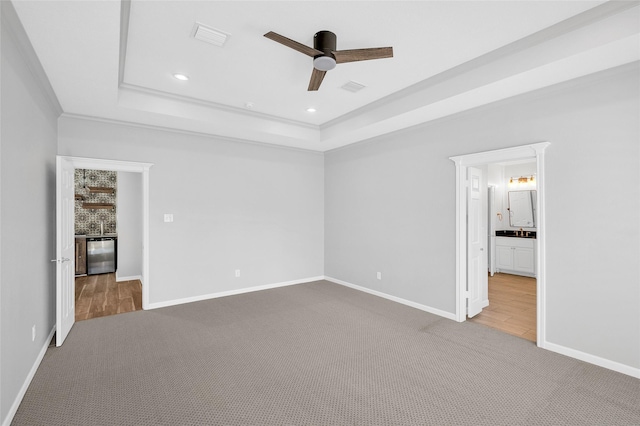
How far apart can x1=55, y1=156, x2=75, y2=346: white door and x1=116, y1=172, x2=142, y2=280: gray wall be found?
9.35 ft

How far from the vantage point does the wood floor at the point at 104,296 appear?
444 cm

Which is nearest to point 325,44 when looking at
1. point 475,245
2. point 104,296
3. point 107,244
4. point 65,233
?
point 475,245

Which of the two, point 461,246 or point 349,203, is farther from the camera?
point 349,203

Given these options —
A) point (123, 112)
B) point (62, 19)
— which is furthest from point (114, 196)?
point (62, 19)

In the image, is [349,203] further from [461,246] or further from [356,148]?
[461,246]

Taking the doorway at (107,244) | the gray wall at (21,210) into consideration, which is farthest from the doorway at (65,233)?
the doorway at (107,244)

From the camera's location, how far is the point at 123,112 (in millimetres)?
3854

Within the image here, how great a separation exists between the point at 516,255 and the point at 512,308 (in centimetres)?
281

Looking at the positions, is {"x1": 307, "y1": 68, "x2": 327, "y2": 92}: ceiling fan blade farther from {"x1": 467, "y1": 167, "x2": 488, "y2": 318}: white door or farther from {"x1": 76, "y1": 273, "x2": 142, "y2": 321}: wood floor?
{"x1": 76, "y1": 273, "x2": 142, "y2": 321}: wood floor

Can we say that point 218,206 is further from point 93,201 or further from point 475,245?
point 93,201

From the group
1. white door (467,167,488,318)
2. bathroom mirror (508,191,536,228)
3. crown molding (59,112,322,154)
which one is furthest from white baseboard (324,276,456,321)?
bathroom mirror (508,191,536,228)

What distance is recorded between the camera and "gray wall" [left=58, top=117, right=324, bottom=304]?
4.44 meters

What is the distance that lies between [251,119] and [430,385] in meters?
3.97

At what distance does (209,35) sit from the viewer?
2.59 meters
